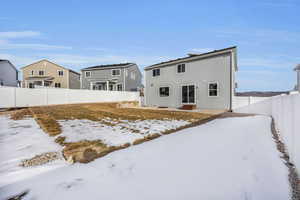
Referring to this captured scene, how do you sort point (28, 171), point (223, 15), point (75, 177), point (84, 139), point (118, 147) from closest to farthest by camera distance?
point (75, 177) < point (28, 171) < point (118, 147) < point (84, 139) < point (223, 15)

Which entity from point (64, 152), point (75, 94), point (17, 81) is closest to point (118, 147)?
point (64, 152)

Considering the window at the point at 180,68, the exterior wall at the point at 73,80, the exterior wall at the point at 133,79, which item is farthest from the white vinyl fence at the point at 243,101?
the exterior wall at the point at 73,80

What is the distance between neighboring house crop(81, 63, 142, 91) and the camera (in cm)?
2672

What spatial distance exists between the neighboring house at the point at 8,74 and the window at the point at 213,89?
3117cm

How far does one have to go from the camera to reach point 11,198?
176 centimetres

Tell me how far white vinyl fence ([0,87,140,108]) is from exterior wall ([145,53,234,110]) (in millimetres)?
8733

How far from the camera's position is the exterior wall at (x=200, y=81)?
1114cm

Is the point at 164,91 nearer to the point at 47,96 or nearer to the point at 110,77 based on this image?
the point at 47,96

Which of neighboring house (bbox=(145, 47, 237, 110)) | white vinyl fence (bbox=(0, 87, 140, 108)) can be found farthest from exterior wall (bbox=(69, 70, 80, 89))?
neighboring house (bbox=(145, 47, 237, 110))

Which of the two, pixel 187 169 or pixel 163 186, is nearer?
pixel 163 186

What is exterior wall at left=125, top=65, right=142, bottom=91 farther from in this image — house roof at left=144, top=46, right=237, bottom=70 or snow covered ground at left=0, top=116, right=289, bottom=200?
snow covered ground at left=0, top=116, right=289, bottom=200

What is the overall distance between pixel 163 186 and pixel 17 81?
123 feet

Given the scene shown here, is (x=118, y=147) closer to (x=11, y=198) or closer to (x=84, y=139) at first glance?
(x=84, y=139)

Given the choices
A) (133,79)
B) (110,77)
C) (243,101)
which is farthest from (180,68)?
(133,79)
